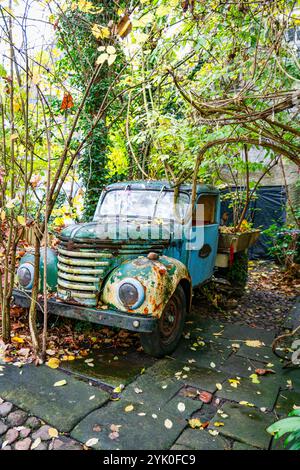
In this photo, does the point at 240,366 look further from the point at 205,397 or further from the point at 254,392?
the point at 205,397

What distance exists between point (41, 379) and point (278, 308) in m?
4.01

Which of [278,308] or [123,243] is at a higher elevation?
[123,243]

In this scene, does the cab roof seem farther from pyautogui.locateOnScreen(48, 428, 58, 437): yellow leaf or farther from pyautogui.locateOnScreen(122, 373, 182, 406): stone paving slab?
pyautogui.locateOnScreen(48, 428, 58, 437): yellow leaf

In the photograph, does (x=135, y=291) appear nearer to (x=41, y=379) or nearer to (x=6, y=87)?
(x=41, y=379)

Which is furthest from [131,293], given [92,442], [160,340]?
[92,442]

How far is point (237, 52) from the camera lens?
4.44 metres

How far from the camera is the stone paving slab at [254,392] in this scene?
8.87 feet

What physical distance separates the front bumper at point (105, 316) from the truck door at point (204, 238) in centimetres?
152

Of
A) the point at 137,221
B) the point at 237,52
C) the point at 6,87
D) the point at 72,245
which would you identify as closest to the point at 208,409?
the point at 72,245

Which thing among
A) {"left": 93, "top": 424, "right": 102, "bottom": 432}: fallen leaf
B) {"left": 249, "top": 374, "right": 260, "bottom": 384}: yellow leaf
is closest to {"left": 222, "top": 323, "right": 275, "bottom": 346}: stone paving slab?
{"left": 249, "top": 374, "right": 260, "bottom": 384}: yellow leaf

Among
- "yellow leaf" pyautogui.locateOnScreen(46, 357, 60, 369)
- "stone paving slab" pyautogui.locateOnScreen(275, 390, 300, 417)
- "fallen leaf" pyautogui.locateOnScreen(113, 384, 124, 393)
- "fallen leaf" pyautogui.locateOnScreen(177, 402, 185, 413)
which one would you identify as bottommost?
"stone paving slab" pyautogui.locateOnScreen(275, 390, 300, 417)

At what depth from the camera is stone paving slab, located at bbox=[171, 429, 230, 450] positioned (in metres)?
2.16

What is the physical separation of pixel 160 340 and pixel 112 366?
0.54 m
